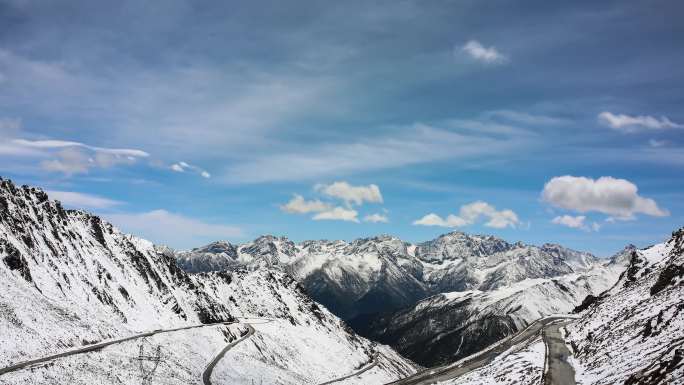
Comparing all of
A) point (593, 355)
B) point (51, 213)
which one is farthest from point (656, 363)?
point (51, 213)

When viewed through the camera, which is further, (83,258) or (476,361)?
(83,258)

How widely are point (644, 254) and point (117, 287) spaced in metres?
182

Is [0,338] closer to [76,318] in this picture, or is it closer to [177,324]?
[76,318]

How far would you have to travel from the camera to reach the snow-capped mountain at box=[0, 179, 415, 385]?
266ft

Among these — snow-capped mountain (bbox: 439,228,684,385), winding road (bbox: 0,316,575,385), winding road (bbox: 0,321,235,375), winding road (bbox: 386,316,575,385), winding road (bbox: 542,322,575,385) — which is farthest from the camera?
winding road (bbox: 386,316,575,385)

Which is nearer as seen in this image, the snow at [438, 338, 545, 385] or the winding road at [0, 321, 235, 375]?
the winding road at [0, 321, 235, 375]

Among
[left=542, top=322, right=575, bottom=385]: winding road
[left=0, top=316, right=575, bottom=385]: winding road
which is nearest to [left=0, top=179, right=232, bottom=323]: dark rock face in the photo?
[left=0, top=316, right=575, bottom=385]: winding road

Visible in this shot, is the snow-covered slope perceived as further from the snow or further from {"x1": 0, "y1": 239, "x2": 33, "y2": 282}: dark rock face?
{"x1": 0, "y1": 239, "x2": 33, "y2": 282}: dark rock face

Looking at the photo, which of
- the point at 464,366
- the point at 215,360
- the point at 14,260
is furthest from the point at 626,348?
the point at 14,260

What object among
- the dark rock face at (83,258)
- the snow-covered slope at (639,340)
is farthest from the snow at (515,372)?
the dark rock face at (83,258)

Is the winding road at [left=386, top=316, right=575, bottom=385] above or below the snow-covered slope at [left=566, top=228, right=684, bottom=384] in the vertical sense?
below

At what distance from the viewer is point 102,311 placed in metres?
118

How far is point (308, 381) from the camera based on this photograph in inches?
6304

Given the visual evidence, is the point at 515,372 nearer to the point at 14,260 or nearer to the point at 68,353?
the point at 68,353
